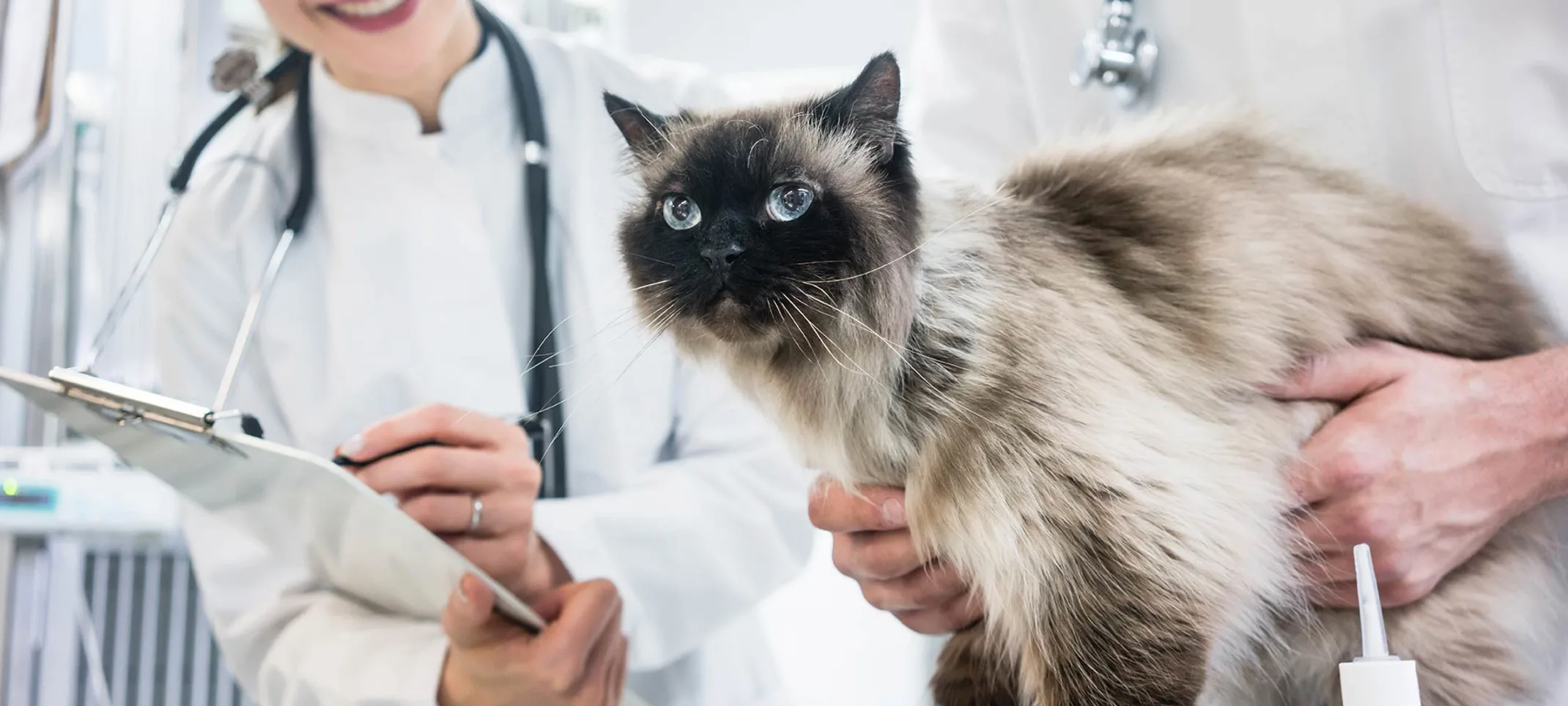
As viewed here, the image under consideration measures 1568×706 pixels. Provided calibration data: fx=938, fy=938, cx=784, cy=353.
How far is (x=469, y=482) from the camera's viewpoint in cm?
98

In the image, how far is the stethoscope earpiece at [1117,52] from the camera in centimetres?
94

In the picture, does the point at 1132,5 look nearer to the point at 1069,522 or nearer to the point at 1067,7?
the point at 1067,7

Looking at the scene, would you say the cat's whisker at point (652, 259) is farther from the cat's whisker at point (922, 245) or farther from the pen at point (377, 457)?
the pen at point (377, 457)

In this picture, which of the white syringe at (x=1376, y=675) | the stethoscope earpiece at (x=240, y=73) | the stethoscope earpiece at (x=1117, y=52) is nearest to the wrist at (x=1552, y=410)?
the white syringe at (x=1376, y=675)

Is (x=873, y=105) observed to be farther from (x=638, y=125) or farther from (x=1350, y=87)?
(x=1350, y=87)

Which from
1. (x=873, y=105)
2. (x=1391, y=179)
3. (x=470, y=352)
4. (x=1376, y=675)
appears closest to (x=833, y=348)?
(x=873, y=105)

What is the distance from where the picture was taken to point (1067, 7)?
105cm

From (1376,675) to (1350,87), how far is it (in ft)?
2.02

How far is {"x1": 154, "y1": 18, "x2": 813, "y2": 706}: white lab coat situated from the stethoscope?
0.05 ft

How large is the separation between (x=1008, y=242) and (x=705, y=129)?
27 cm

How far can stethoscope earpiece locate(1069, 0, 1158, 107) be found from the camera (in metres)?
0.94

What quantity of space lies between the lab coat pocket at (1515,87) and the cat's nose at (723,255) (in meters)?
0.70

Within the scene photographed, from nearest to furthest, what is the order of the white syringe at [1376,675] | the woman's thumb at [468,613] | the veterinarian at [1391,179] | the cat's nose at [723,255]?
the white syringe at [1376,675], the cat's nose at [723,255], the veterinarian at [1391,179], the woman's thumb at [468,613]

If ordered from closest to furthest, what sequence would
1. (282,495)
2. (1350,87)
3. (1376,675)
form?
(1376,675), (282,495), (1350,87)
